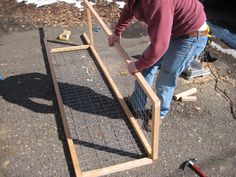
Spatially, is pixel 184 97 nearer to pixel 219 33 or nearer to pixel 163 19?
pixel 163 19

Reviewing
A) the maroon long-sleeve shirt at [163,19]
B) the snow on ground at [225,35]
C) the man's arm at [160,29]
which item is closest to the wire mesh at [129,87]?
the maroon long-sleeve shirt at [163,19]

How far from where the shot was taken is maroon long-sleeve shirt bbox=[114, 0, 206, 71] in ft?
7.90

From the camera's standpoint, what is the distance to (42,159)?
3.14 metres

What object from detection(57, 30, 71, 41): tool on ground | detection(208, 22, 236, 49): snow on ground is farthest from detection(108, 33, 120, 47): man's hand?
detection(208, 22, 236, 49): snow on ground

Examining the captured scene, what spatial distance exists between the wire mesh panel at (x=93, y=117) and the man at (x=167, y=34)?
42cm

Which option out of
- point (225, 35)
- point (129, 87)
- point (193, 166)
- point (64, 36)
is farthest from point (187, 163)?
point (225, 35)

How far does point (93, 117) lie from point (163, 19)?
153cm

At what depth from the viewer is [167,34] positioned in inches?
97.7

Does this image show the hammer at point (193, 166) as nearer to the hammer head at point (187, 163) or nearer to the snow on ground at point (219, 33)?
the hammer head at point (187, 163)

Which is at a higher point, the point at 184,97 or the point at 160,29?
the point at 160,29

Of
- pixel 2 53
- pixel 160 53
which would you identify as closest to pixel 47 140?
pixel 160 53

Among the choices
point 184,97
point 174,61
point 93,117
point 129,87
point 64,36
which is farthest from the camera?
point 64,36

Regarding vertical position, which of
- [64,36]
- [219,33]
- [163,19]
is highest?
[163,19]

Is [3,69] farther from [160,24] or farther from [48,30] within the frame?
[160,24]
